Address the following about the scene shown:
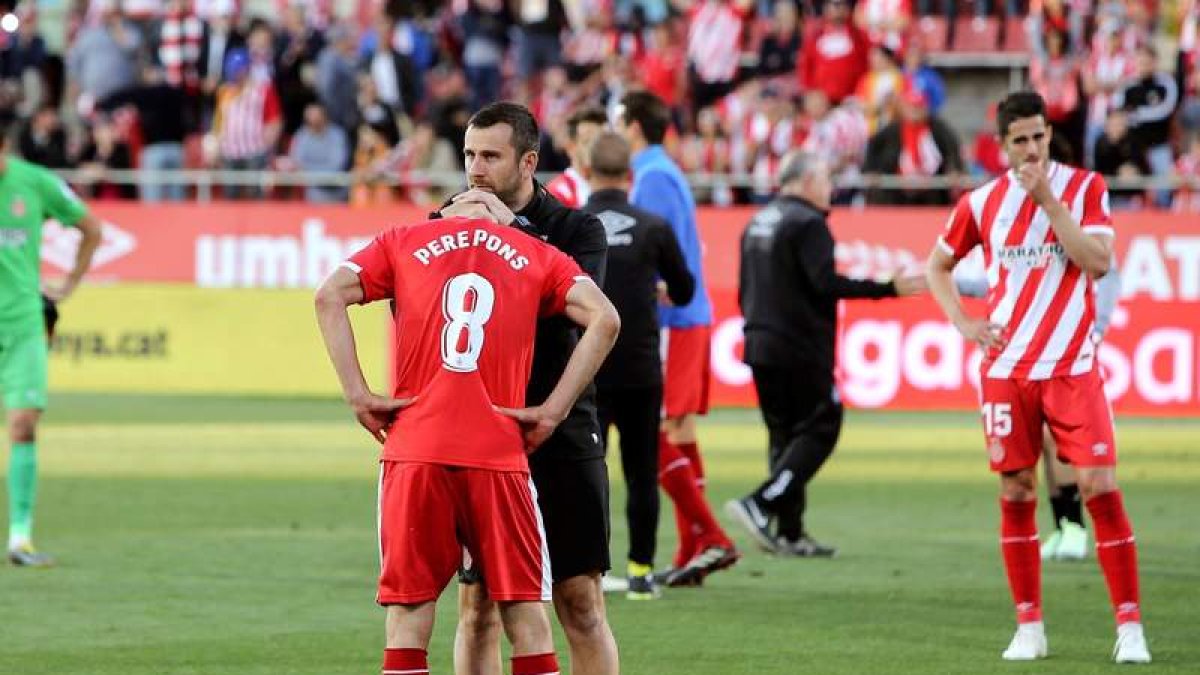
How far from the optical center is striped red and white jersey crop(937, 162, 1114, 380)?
9914mm

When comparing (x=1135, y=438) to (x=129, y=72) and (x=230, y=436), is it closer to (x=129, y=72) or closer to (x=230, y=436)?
(x=230, y=436)

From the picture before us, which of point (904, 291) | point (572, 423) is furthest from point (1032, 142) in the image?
point (572, 423)

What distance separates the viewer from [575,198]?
41.0ft

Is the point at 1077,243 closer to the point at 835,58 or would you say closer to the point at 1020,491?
the point at 1020,491

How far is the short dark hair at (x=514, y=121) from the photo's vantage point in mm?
7207

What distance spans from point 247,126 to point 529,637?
74.1 ft

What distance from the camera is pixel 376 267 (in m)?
6.82

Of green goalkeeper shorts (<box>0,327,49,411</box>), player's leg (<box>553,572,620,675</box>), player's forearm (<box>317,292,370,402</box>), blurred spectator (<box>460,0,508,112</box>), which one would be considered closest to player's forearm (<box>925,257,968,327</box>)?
player's leg (<box>553,572,620,675</box>)

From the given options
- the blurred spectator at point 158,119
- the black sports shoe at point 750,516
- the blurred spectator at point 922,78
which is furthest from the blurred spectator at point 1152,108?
the black sports shoe at point 750,516

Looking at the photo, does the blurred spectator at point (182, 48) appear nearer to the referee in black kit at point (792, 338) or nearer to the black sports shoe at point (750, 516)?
the referee in black kit at point (792, 338)

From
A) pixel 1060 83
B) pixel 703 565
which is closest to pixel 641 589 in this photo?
pixel 703 565

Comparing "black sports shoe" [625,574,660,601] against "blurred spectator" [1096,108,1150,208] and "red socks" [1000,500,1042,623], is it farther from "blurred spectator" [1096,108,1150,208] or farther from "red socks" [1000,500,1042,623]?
"blurred spectator" [1096,108,1150,208]

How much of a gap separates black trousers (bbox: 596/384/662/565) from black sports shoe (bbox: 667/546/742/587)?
17.9 inches

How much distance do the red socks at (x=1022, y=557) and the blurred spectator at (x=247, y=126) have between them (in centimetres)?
1990
